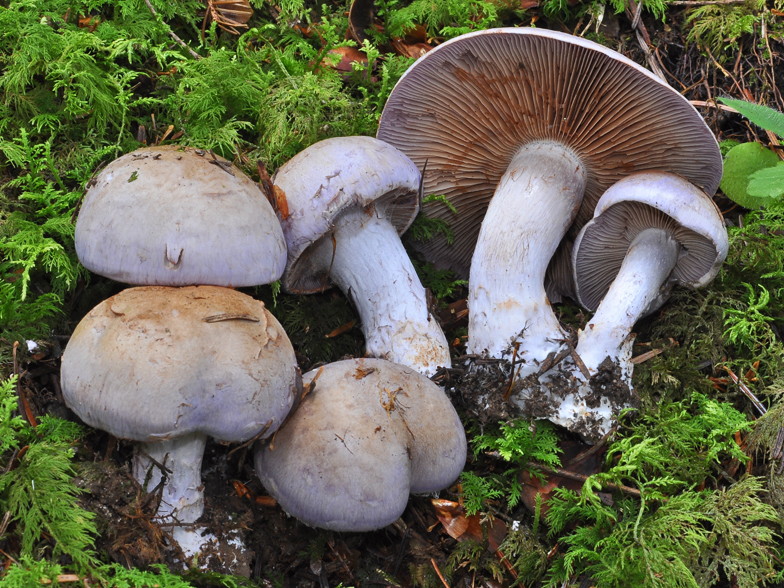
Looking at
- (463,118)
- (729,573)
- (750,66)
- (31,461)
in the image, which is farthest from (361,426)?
(750,66)


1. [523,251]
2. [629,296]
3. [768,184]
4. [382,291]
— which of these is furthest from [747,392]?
[382,291]

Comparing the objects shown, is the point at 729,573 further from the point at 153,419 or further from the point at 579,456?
the point at 153,419

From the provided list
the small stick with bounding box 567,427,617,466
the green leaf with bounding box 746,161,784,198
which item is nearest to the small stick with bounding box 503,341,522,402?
the small stick with bounding box 567,427,617,466

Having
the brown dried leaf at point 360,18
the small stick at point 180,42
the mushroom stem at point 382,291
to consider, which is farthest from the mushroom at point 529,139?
the small stick at point 180,42

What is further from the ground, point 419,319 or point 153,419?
point 153,419

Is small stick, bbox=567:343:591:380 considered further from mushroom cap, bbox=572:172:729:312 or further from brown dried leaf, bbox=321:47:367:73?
brown dried leaf, bbox=321:47:367:73

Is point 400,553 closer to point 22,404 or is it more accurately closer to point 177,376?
point 177,376
